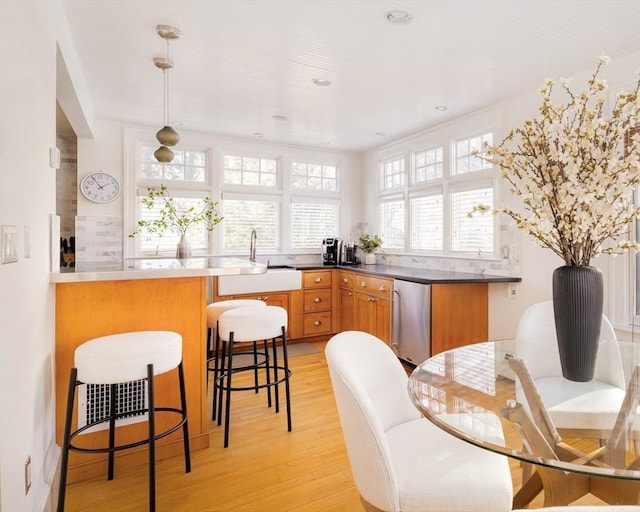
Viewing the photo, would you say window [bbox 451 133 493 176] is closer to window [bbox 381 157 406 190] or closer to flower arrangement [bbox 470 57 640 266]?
window [bbox 381 157 406 190]

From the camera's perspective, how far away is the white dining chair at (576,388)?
1.33 metres

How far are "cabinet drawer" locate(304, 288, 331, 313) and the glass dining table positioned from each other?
3.05 meters

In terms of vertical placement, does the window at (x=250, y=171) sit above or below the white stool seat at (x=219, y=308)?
above

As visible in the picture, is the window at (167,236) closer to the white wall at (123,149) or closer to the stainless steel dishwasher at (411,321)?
the white wall at (123,149)

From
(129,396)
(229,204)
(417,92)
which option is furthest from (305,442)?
(229,204)

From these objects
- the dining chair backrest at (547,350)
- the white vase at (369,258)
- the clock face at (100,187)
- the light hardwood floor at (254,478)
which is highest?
the clock face at (100,187)

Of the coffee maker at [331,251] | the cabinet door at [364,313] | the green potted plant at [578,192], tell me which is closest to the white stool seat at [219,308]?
the cabinet door at [364,313]

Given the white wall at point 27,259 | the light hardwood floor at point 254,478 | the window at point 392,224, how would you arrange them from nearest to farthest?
the white wall at point 27,259, the light hardwood floor at point 254,478, the window at point 392,224

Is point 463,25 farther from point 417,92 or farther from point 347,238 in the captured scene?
point 347,238

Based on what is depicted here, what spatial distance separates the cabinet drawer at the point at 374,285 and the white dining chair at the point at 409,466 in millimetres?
2533

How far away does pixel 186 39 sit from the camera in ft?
8.26

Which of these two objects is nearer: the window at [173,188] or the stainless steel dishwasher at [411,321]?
the stainless steel dishwasher at [411,321]

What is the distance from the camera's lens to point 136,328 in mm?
2168

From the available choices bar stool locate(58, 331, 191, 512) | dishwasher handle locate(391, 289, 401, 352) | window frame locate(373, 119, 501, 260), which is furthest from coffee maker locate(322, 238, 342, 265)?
bar stool locate(58, 331, 191, 512)
